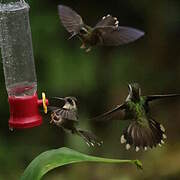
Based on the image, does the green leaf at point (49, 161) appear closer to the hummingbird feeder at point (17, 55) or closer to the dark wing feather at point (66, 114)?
the dark wing feather at point (66, 114)

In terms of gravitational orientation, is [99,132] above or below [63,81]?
below

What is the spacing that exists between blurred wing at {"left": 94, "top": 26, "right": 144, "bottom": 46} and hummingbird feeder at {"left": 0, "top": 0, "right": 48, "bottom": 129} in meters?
0.48

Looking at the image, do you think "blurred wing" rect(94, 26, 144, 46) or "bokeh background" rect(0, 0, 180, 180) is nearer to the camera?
"blurred wing" rect(94, 26, 144, 46)

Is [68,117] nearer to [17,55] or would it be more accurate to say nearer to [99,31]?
[99,31]

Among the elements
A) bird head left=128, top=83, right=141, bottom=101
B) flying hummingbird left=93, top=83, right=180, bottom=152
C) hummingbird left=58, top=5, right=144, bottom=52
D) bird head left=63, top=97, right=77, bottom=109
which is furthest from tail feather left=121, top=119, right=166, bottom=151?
hummingbird left=58, top=5, right=144, bottom=52

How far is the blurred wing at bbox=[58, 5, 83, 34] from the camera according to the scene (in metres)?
1.90

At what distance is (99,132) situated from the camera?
17.9 ft

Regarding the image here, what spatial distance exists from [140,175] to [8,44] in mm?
2646

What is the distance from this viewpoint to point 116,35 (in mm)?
1876

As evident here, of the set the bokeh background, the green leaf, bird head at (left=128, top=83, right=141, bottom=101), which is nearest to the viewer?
the green leaf

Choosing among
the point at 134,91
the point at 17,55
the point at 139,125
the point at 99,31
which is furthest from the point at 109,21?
the point at 17,55

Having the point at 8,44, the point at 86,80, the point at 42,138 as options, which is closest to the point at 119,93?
the point at 86,80

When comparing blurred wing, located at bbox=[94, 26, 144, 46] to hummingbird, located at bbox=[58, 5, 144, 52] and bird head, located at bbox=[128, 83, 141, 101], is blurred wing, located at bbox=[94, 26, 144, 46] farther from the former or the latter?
bird head, located at bbox=[128, 83, 141, 101]

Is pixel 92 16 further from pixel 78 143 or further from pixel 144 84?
pixel 78 143
